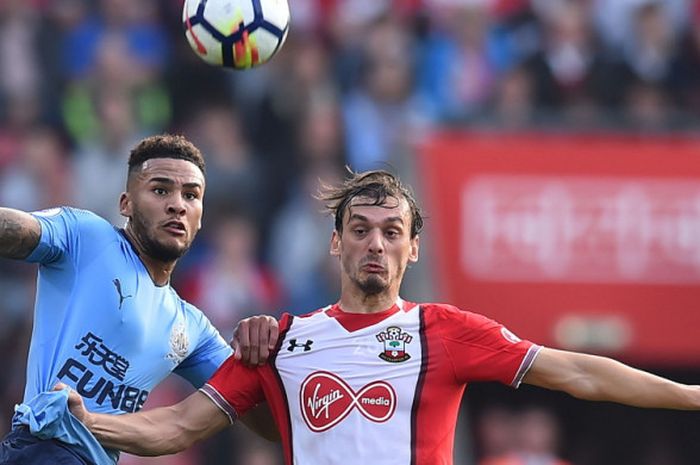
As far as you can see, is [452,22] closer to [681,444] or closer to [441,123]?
[441,123]

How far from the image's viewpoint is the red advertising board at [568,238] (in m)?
11.5

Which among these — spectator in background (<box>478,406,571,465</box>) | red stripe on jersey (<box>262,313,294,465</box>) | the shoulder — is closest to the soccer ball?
red stripe on jersey (<box>262,313,294,465</box>)

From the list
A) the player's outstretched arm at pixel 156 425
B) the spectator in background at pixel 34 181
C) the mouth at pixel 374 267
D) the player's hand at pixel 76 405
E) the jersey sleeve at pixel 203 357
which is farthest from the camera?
the spectator in background at pixel 34 181

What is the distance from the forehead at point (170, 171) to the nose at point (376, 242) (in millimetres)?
908

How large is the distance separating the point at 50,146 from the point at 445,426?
264 inches

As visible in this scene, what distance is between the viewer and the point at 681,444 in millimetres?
13141

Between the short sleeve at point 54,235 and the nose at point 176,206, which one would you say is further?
the nose at point 176,206

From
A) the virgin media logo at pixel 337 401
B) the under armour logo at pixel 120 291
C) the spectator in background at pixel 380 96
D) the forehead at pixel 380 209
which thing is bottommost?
the virgin media logo at pixel 337 401

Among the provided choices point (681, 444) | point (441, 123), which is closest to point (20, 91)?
point (441, 123)

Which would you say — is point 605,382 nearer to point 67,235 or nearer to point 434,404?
point 434,404

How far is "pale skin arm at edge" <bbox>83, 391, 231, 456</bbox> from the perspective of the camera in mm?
6539

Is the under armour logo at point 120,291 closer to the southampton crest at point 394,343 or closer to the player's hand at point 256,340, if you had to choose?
the player's hand at point 256,340

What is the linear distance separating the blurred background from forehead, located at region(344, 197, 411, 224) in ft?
14.6

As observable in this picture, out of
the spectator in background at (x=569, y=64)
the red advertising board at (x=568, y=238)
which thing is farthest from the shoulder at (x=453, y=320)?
the spectator in background at (x=569, y=64)
